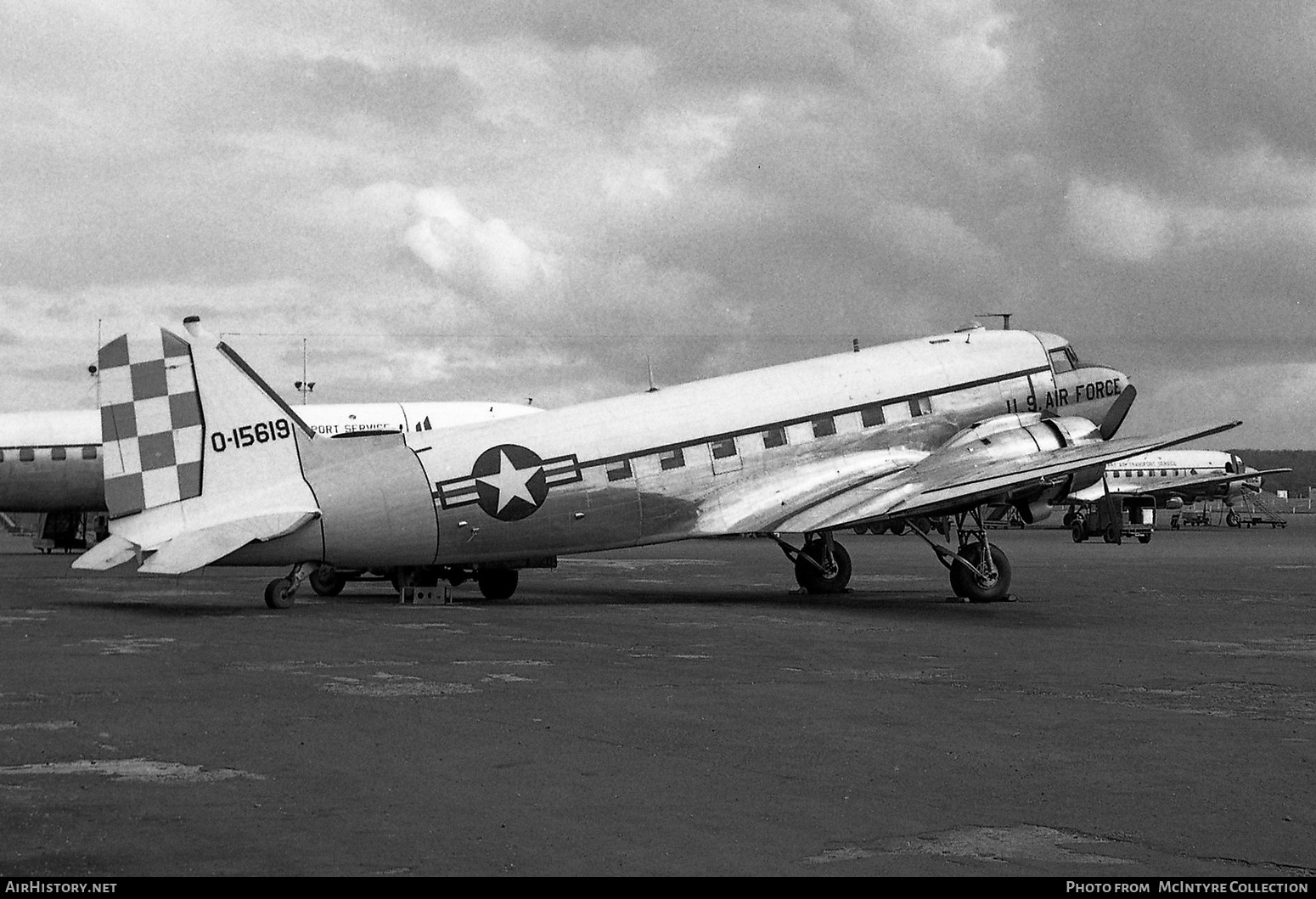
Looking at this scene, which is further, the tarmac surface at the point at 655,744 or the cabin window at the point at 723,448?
the cabin window at the point at 723,448

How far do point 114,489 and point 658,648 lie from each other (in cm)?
1038

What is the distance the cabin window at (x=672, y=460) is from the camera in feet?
86.6

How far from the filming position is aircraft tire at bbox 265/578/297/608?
2439cm

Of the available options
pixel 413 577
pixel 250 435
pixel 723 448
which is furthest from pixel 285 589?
pixel 723 448

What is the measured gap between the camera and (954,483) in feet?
83.9

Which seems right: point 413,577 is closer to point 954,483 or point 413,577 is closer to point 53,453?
point 954,483

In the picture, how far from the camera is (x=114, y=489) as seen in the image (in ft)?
76.4

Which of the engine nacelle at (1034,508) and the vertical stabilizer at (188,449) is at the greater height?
the vertical stabilizer at (188,449)

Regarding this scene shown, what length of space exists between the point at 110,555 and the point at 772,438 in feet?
40.6

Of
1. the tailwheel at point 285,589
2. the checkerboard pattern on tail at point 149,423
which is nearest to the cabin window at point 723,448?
the tailwheel at point 285,589

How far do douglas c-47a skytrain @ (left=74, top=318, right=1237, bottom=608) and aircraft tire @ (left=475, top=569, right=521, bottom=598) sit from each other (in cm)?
3

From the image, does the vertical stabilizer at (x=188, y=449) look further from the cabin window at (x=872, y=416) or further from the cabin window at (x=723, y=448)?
the cabin window at (x=872, y=416)

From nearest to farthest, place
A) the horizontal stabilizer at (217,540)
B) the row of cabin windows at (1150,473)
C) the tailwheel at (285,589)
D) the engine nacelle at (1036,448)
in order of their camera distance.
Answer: the horizontal stabilizer at (217,540) → the tailwheel at (285,589) → the engine nacelle at (1036,448) → the row of cabin windows at (1150,473)

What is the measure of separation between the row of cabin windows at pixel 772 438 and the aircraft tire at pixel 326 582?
26.7 ft
